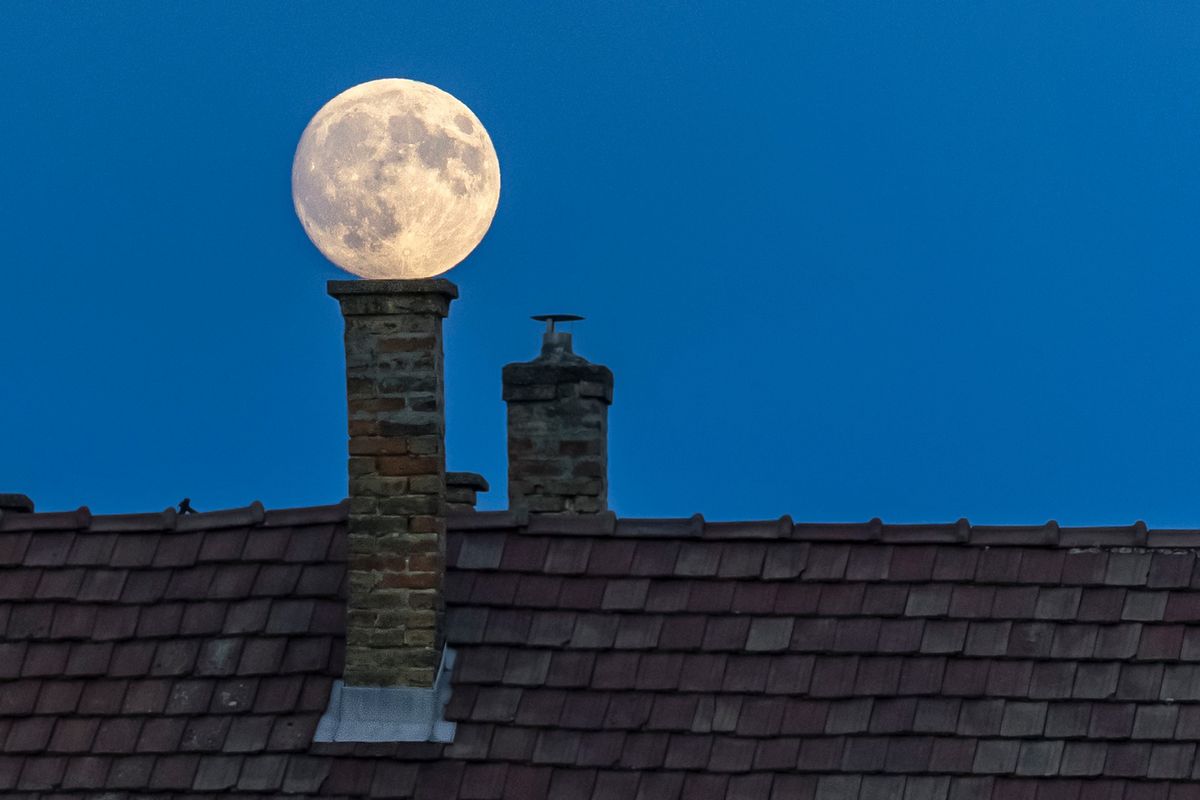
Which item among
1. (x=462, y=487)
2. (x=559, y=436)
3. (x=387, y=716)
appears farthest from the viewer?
(x=462, y=487)

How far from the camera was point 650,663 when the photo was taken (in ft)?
32.6

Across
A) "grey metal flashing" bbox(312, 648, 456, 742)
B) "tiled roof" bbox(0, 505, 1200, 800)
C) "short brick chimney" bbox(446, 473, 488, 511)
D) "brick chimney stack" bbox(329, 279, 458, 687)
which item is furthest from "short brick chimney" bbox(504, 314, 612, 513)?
"grey metal flashing" bbox(312, 648, 456, 742)

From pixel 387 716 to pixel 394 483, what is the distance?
3.65 ft

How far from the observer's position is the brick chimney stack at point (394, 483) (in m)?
9.88

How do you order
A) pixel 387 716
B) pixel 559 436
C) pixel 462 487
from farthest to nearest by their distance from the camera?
pixel 462 487 < pixel 559 436 < pixel 387 716

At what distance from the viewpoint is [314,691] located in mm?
10016

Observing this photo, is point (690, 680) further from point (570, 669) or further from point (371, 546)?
point (371, 546)

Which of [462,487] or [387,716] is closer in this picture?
[387,716]

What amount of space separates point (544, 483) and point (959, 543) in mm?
3121

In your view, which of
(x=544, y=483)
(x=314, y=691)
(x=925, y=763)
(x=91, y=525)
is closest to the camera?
(x=925, y=763)

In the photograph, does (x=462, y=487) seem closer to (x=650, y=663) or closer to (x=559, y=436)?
(x=559, y=436)

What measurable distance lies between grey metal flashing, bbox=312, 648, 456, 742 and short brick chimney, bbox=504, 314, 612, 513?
261 centimetres

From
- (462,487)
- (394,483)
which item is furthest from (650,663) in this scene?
(462,487)

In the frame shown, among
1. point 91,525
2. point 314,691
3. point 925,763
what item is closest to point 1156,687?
point 925,763
